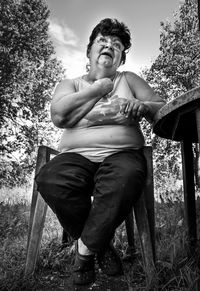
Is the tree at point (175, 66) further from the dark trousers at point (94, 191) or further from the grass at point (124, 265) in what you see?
the dark trousers at point (94, 191)

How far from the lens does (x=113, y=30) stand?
2371mm

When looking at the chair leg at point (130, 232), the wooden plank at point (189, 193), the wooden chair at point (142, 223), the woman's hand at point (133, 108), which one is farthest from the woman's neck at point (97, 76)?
the chair leg at point (130, 232)

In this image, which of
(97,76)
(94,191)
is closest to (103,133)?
(94,191)

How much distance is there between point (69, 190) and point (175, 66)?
15.4 m

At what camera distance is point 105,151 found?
1.99 meters

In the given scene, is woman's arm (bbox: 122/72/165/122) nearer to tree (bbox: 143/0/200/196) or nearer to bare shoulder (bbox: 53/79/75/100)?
bare shoulder (bbox: 53/79/75/100)

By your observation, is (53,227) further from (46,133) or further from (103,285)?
(46,133)

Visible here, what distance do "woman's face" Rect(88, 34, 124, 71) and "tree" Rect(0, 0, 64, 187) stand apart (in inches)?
429

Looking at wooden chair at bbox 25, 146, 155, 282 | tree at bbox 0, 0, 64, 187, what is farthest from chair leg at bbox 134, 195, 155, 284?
tree at bbox 0, 0, 64, 187

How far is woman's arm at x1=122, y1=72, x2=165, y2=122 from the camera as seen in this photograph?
6.38 feet

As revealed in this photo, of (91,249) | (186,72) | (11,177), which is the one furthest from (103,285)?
(186,72)

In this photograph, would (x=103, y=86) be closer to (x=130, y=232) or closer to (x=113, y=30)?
(x=113, y=30)

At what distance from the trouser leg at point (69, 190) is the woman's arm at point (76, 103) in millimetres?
295

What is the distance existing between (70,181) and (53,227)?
2238 millimetres
